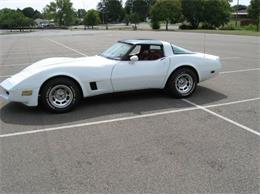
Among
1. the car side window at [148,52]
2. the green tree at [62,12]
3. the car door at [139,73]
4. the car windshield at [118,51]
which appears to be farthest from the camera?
the green tree at [62,12]

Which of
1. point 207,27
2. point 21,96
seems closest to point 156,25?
point 207,27

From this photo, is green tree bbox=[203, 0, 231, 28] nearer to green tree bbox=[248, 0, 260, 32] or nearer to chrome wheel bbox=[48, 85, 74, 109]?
green tree bbox=[248, 0, 260, 32]

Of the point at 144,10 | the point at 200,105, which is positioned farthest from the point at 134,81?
the point at 144,10

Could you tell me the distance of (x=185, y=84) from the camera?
7082 millimetres

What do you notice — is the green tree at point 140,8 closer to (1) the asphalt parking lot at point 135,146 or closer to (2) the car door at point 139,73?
(2) the car door at point 139,73

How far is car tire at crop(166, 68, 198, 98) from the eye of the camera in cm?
687

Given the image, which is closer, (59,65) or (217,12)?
(59,65)

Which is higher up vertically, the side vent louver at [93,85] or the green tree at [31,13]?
the green tree at [31,13]

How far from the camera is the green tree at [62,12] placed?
121 m

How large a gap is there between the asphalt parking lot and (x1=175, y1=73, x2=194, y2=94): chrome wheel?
0.85 ft

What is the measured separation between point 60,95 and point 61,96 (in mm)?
27

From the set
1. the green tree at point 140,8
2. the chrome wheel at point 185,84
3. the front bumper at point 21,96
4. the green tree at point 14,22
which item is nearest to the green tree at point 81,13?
→ the green tree at point 140,8

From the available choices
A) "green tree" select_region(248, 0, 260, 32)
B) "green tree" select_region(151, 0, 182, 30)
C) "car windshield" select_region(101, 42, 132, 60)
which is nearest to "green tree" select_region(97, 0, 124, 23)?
"green tree" select_region(151, 0, 182, 30)

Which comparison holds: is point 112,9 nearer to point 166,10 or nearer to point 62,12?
point 62,12
